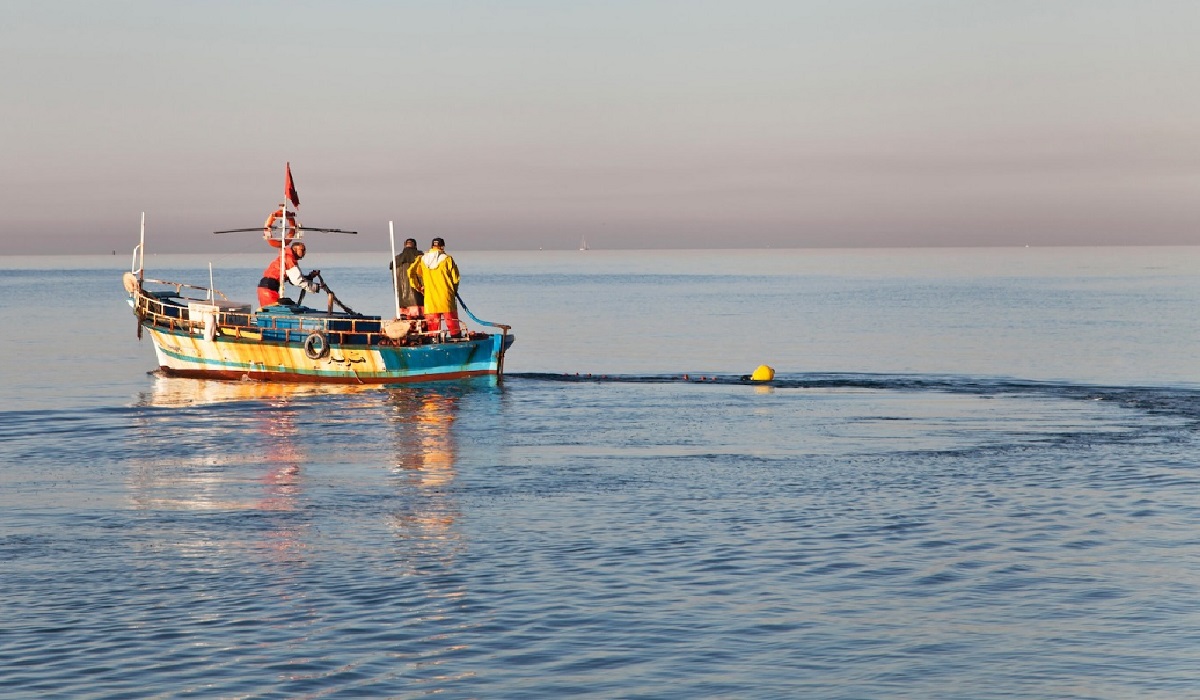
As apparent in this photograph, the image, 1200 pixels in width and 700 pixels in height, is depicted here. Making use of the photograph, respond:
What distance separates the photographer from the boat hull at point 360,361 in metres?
34.3

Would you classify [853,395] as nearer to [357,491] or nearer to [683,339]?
[357,491]

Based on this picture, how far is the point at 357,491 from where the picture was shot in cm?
1927

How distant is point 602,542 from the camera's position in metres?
15.6

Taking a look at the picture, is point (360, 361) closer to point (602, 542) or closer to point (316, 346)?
point (316, 346)

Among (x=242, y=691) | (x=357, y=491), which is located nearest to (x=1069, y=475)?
(x=357, y=491)

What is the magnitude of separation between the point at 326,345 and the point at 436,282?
3.28 m

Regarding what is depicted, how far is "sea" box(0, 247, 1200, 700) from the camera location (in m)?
10.9

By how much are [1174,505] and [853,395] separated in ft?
51.6

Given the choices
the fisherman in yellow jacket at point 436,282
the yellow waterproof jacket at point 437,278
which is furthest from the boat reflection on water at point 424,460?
the yellow waterproof jacket at point 437,278

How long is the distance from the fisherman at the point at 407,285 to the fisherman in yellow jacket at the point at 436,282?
0.21 meters

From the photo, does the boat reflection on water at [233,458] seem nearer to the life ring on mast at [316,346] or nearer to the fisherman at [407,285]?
the life ring on mast at [316,346]

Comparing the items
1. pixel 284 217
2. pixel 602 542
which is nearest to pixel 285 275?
pixel 284 217

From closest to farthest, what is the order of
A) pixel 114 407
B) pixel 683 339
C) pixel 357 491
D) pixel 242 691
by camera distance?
pixel 242 691 → pixel 357 491 → pixel 114 407 → pixel 683 339

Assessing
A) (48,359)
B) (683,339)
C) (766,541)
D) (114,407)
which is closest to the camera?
(766,541)
